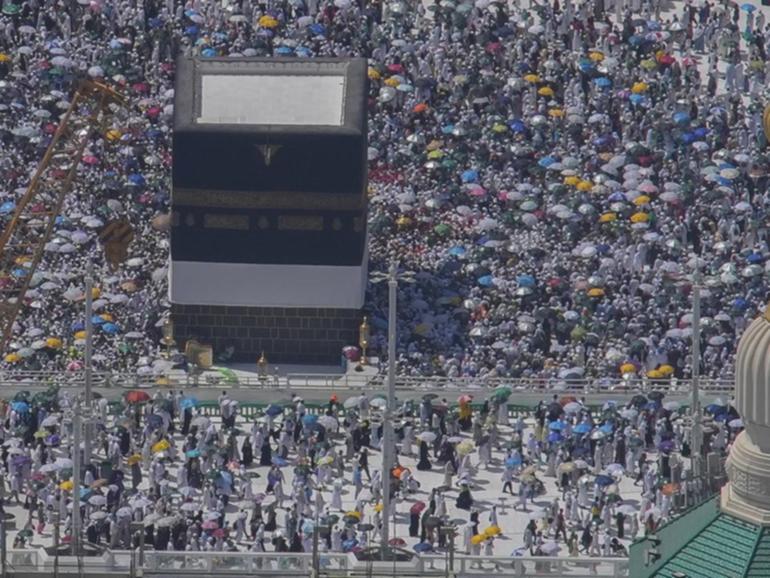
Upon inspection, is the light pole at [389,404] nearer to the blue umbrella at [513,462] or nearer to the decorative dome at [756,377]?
the blue umbrella at [513,462]

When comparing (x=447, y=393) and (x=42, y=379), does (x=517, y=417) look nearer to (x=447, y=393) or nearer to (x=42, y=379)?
(x=447, y=393)

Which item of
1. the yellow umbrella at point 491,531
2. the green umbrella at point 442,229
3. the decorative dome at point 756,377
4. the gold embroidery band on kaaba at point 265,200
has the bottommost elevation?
the yellow umbrella at point 491,531

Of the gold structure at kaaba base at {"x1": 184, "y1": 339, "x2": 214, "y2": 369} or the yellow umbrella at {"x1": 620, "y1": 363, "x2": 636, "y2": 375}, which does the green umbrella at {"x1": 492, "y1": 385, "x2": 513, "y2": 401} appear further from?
the gold structure at kaaba base at {"x1": 184, "y1": 339, "x2": 214, "y2": 369}

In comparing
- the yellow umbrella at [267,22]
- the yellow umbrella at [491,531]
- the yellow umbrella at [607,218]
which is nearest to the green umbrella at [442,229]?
the yellow umbrella at [607,218]

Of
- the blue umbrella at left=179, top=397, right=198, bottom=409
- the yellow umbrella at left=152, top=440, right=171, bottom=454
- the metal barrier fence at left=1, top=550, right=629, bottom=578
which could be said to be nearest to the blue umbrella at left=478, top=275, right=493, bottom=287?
the blue umbrella at left=179, top=397, right=198, bottom=409

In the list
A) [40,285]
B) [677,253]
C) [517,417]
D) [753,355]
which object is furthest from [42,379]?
[753,355]

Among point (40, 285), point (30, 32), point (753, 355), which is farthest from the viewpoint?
point (30, 32)

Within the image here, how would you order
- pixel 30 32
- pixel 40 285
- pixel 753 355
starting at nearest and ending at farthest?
pixel 753 355 < pixel 40 285 < pixel 30 32
